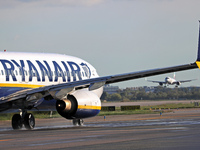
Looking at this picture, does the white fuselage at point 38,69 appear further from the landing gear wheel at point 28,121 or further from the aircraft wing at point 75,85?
the landing gear wheel at point 28,121

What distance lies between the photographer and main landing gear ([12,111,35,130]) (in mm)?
28641

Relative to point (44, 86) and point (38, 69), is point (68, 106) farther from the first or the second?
point (38, 69)

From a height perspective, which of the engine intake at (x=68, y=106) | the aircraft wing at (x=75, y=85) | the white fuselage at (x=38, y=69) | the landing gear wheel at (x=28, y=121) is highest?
the white fuselage at (x=38, y=69)

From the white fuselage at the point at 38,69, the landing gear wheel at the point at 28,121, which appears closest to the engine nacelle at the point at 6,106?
the white fuselage at the point at 38,69

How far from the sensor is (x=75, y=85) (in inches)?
989

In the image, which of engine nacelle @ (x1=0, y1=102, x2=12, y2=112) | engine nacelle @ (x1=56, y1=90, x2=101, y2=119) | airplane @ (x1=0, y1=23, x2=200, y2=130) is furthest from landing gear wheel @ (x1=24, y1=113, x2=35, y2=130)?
engine nacelle @ (x1=56, y1=90, x2=101, y2=119)

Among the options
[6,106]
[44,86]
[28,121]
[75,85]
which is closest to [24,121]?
[28,121]

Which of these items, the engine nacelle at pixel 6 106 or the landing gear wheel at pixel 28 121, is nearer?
the engine nacelle at pixel 6 106

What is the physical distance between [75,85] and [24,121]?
5139 mm

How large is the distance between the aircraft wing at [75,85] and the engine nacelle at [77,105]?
75 cm

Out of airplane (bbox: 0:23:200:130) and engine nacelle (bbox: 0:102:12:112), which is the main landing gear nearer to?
airplane (bbox: 0:23:200:130)

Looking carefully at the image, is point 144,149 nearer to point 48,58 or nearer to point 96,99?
point 96,99

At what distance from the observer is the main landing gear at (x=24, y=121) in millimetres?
28641

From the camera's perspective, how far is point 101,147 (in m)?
16.8
